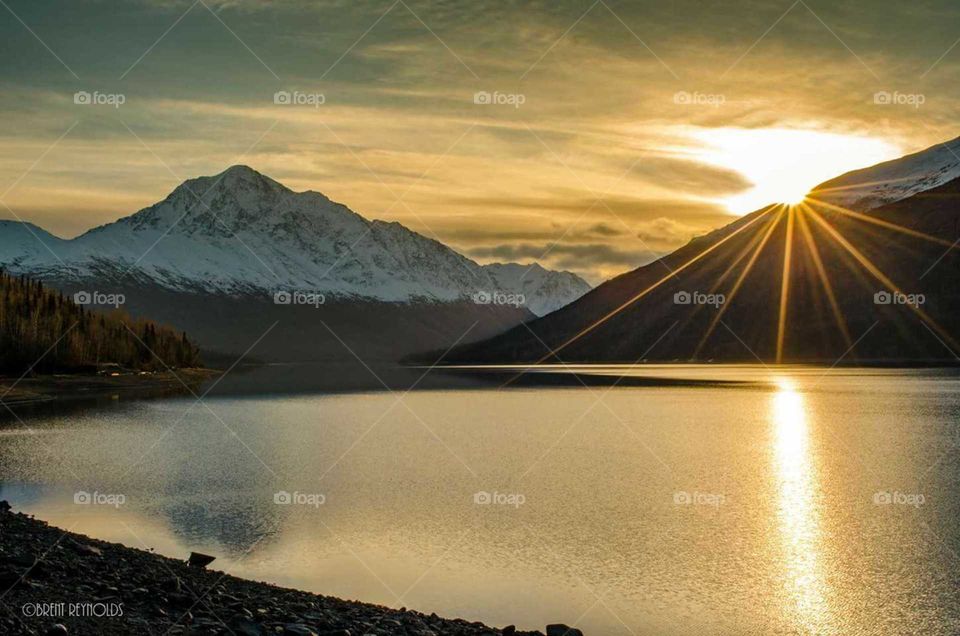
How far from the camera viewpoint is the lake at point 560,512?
2542 centimetres

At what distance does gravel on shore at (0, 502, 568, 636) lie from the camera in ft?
64.1

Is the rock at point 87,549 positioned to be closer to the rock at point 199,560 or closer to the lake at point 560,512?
the rock at point 199,560

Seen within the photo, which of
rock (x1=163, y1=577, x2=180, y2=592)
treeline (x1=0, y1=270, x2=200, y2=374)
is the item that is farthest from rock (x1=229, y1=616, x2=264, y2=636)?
treeline (x1=0, y1=270, x2=200, y2=374)

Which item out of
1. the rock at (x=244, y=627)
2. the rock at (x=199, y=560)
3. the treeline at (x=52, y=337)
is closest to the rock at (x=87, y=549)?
the rock at (x=199, y=560)

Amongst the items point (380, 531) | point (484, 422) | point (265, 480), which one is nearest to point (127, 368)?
point (484, 422)

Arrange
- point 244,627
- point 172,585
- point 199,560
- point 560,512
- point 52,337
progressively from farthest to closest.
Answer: point 52,337
point 560,512
point 199,560
point 172,585
point 244,627

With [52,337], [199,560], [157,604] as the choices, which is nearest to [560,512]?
[199,560]

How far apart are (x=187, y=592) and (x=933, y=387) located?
429 feet

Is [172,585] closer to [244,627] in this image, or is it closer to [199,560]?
[199,560]

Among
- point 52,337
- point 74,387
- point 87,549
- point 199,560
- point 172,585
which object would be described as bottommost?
point 172,585

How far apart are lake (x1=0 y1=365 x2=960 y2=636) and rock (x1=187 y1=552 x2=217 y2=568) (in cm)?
37

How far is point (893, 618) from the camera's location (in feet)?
76.2

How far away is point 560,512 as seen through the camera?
3816cm

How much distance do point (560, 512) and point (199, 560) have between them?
1567 cm
